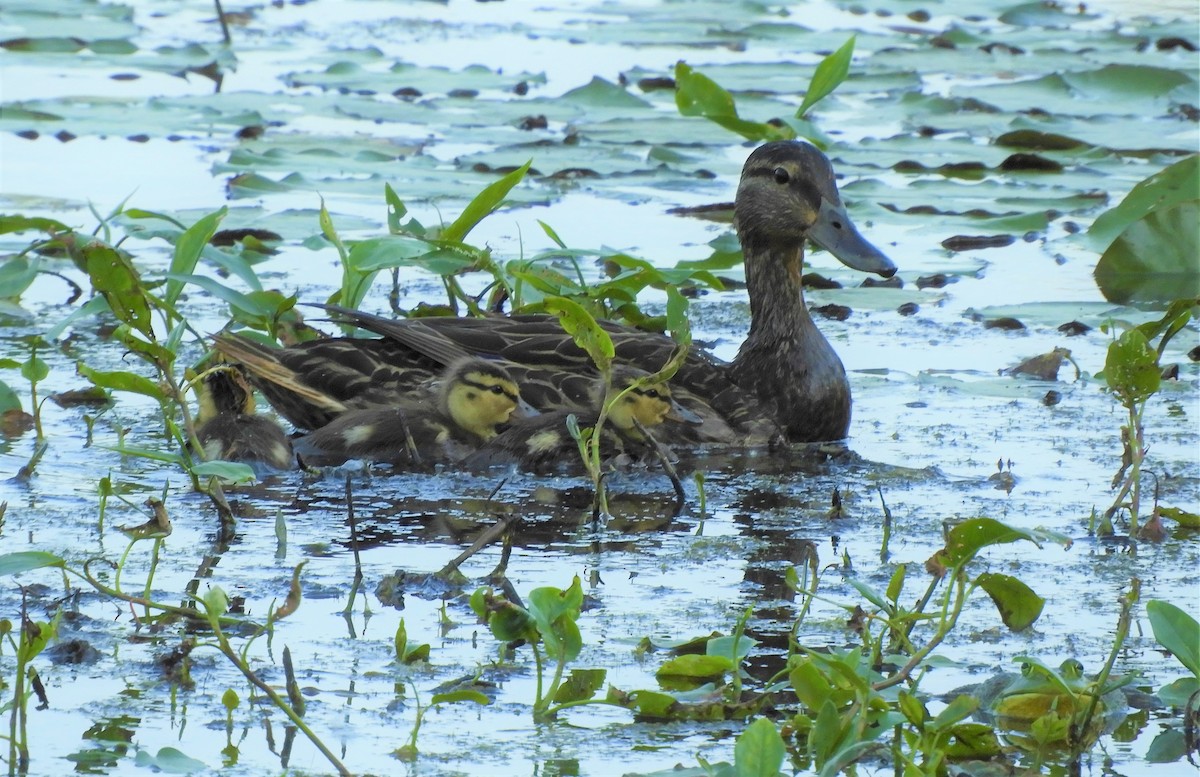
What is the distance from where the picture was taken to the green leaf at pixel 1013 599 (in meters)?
3.83

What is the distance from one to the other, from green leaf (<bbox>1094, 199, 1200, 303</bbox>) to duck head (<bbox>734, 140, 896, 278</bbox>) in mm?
1617

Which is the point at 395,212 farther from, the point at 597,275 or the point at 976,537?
the point at 976,537

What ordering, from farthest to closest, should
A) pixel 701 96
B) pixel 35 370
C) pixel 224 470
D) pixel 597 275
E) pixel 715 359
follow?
pixel 597 275 → pixel 701 96 → pixel 715 359 → pixel 35 370 → pixel 224 470

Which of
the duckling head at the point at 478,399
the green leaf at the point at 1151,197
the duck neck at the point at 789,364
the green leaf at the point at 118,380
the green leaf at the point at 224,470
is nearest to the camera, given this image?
the green leaf at the point at 224,470

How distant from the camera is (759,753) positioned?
3.08 metres

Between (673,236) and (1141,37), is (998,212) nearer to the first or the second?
(673,236)

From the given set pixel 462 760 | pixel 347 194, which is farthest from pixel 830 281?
pixel 462 760

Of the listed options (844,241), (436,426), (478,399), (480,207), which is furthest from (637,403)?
(844,241)

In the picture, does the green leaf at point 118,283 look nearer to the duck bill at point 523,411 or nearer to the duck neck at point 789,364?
the duck bill at point 523,411

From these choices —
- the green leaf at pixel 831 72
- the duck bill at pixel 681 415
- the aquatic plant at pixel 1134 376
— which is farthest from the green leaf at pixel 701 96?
the aquatic plant at pixel 1134 376

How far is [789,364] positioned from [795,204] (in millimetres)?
677

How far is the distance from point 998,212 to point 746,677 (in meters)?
5.81

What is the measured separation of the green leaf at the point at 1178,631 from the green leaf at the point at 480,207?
3001mm

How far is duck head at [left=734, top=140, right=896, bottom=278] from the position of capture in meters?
6.78
